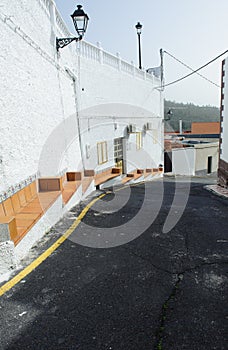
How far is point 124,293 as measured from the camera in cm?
298

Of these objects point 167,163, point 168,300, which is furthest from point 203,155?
point 168,300

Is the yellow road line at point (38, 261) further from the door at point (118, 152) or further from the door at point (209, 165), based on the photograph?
the door at point (209, 165)

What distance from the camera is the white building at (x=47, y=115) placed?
428 centimetres

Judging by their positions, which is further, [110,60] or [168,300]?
[110,60]

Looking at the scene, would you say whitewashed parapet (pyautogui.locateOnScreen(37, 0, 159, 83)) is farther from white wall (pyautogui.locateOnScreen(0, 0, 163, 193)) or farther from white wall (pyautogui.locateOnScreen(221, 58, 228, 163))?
white wall (pyautogui.locateOnScreen(221, 58, 228, 163))

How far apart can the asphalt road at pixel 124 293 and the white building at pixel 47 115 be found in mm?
740

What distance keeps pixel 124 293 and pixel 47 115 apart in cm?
485

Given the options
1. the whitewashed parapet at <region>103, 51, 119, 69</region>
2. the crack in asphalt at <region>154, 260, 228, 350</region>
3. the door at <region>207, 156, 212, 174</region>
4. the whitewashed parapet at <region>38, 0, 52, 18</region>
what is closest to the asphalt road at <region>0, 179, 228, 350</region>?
the crack in asphalt at <region>154, 260, 228, 350</region>

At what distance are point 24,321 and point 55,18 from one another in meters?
7.39

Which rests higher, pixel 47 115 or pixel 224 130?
pixel 47 115

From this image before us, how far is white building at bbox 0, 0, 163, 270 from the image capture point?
4.28 metres

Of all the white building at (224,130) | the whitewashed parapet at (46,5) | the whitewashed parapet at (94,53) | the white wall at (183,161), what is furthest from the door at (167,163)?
the whitewashed parapet at (46,5)

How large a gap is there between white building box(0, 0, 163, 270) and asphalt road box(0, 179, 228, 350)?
0.74m

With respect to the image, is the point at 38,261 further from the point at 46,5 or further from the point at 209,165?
the point at 209,165
